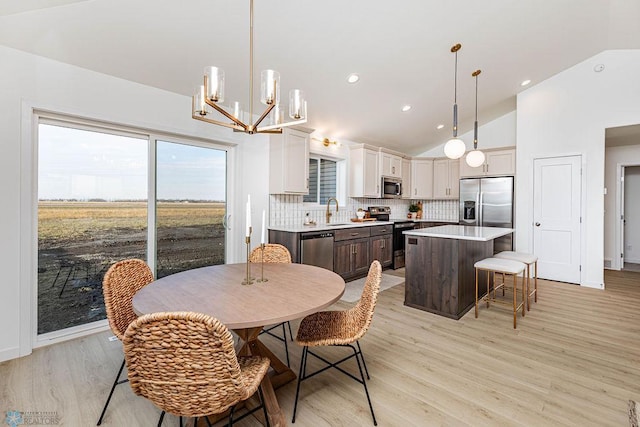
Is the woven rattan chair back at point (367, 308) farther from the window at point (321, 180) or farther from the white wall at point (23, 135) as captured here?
the window at point (321, 180)

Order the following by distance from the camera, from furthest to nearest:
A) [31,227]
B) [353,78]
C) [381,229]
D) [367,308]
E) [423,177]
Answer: [423,177] → [381,229] → [353,78] → [31,227] → [367,308]

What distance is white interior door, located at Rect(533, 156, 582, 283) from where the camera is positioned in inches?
178

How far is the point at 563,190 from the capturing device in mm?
4625

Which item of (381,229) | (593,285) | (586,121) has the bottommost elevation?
(593,285)

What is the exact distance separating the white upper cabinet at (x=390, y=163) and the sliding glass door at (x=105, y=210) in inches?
133

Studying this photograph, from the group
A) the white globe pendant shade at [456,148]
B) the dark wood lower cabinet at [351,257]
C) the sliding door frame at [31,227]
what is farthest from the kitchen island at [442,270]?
the sliding door frame at [31,227]

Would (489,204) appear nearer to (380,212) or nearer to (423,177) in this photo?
(423,177)

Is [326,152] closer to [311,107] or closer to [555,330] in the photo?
[311,107]

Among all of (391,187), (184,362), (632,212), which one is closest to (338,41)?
(184,362)

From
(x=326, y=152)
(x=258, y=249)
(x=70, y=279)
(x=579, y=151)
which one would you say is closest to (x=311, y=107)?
(x=326, y=152)

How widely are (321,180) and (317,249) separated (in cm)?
168

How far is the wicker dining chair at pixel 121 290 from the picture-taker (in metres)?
1.72

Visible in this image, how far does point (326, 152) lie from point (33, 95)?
369 centimetres

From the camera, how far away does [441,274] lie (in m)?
3.29
